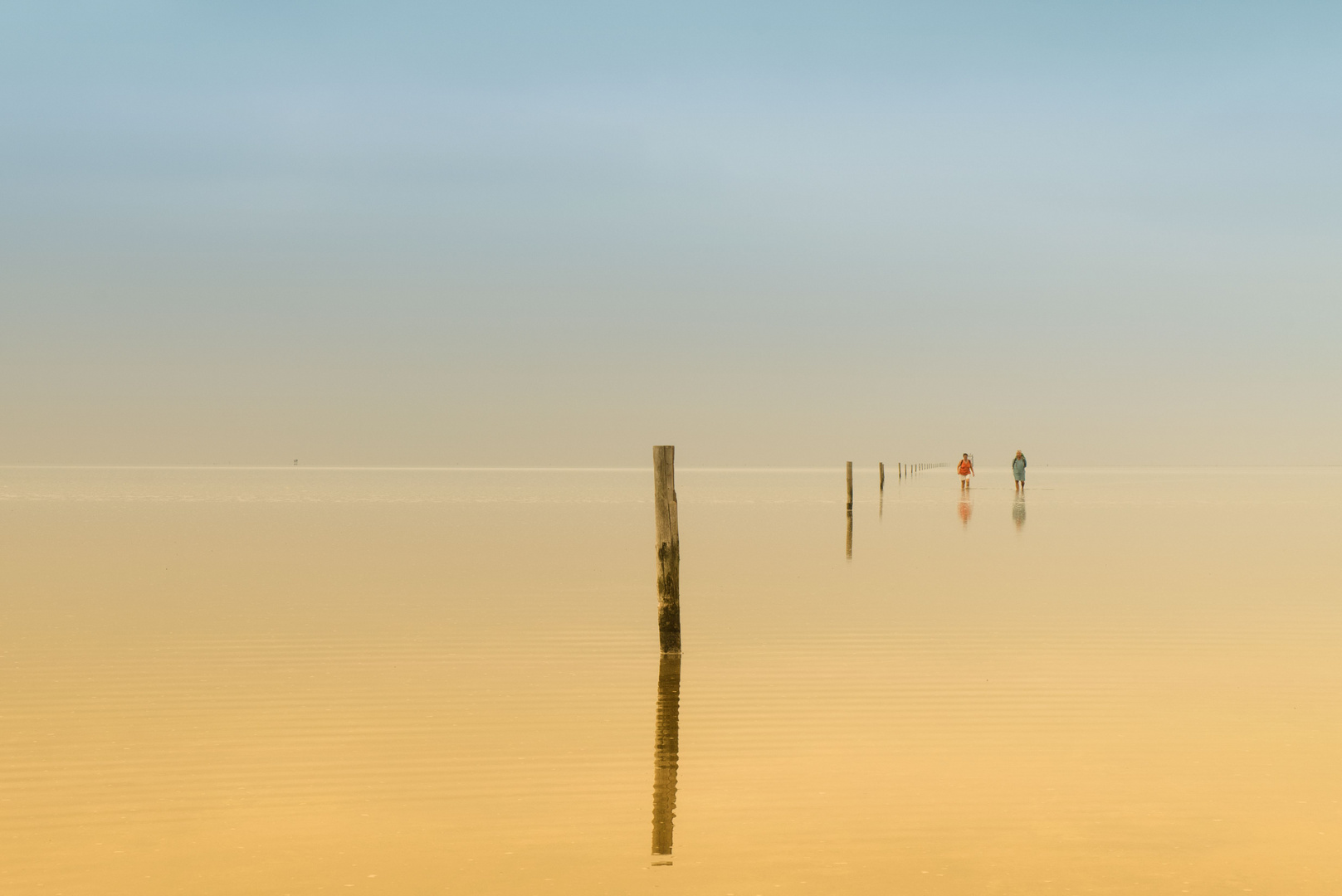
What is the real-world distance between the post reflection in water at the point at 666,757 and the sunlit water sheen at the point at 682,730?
0.08 m

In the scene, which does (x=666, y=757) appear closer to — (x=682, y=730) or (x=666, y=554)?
(x=682, y=730)

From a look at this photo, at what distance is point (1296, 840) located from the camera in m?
7.03

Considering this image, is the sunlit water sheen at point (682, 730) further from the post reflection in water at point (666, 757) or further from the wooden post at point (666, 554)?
the wooden post at point (666, 554)

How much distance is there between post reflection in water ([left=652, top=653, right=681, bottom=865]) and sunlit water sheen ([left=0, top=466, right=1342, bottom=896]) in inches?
3.1

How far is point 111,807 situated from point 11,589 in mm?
14213

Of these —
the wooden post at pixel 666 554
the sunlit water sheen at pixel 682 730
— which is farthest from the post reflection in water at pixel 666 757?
the wooden post at pixel 666 554

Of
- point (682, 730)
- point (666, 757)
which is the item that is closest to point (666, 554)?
point (682, 730)

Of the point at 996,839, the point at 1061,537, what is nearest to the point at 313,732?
the point at 996,839

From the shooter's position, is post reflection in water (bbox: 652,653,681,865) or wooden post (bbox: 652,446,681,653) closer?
post reflection in water (bbox: 652,653,681,865)

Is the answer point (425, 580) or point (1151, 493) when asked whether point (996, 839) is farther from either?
point (1151, 493)

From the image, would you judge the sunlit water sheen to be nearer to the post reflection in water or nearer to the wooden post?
the post reflection in water

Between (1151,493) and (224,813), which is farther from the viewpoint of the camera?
(1151,493)

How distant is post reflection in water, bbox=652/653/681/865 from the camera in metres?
7.13

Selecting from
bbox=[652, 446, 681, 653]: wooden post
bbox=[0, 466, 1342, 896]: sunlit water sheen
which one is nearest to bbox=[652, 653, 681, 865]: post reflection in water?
bbox=[0, 466, 1342, 896]: sunlit water sheen
